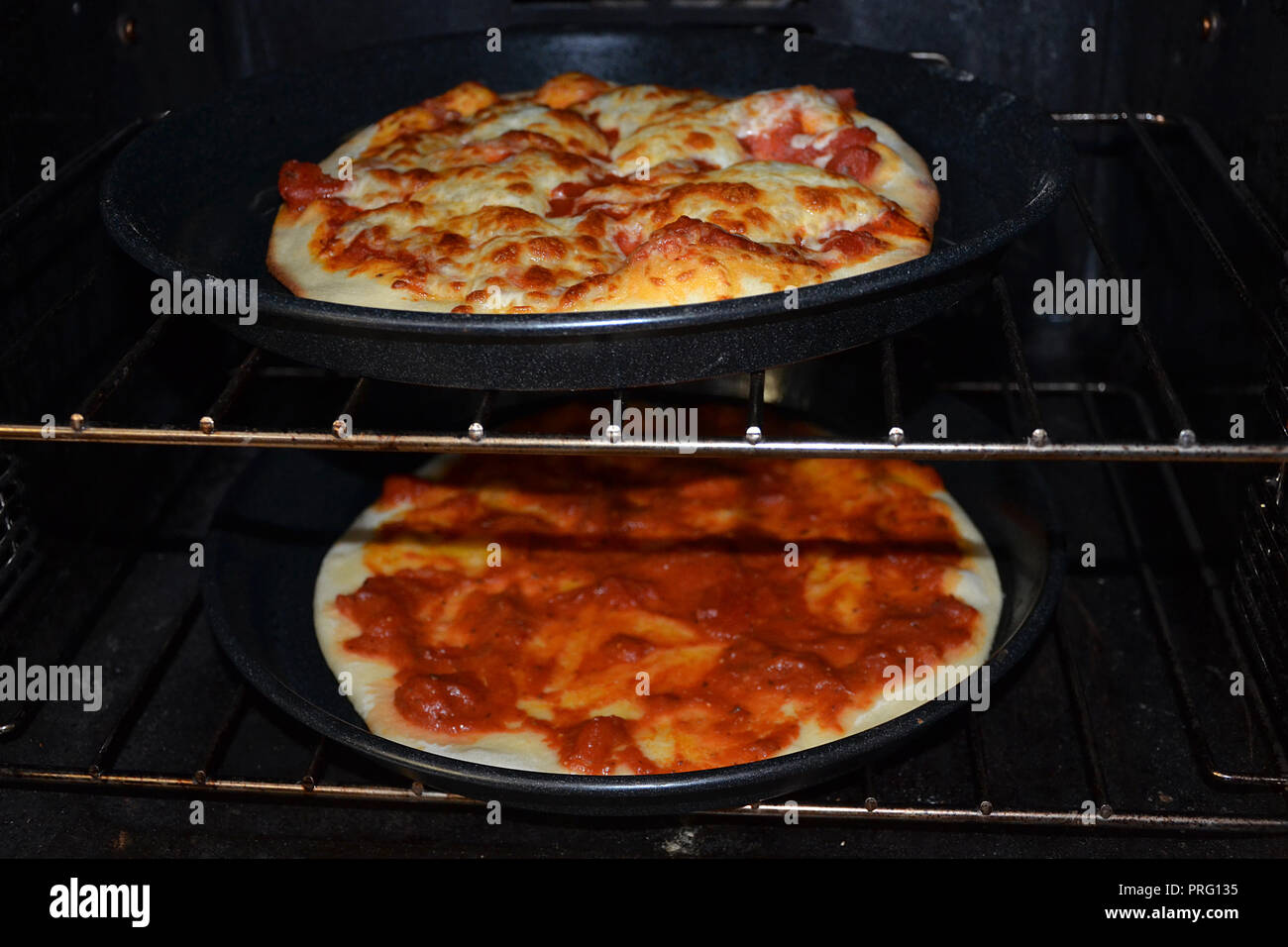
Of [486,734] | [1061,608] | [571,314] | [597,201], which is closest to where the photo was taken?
[571,314]

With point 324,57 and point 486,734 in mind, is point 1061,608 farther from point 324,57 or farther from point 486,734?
point 324,57

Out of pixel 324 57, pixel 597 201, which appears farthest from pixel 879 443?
pixel 324 57

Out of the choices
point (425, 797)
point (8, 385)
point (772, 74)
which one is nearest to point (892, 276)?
point (425, 797)

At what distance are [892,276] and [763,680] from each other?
0.81m

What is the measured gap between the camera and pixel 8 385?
7.51ft

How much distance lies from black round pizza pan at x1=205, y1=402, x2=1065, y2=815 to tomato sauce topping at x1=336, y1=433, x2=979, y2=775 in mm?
103

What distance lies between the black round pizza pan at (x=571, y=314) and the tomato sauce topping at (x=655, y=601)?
25.3 inches

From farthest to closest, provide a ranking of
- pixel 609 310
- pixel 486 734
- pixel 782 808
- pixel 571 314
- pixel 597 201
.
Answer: pixel 597 201
pixel 486 734
pixel 782 808
pixel 609 310
pixel 571 314

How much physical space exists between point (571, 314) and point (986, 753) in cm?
124

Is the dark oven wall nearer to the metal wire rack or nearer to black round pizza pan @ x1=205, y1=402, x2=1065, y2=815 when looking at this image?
the metal wire rack

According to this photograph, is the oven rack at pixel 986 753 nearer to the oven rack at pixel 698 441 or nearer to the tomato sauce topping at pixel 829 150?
the oven rack at pixel 698 441

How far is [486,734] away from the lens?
2.08 m
